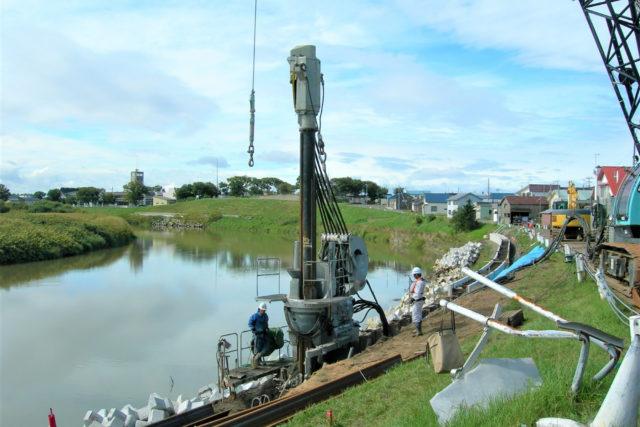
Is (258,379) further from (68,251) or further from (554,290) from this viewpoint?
(68,251)

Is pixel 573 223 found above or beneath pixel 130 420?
above

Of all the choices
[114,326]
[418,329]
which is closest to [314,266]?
[418,329]

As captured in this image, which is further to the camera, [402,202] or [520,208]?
[402,202]

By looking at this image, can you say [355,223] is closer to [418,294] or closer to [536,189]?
[536,189]

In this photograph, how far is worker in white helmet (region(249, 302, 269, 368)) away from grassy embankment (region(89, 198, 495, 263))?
104 ft

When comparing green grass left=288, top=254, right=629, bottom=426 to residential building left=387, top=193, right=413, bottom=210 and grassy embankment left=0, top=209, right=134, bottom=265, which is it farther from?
residential building left=387, top=193, right=413, bottom=210

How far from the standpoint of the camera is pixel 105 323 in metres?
19.3

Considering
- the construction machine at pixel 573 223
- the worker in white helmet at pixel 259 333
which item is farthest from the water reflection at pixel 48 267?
the construction machine at pixel 573 223

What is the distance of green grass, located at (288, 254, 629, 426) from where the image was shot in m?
3.95

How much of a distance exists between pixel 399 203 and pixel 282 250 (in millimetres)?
54397

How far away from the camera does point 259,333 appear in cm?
A: 1052

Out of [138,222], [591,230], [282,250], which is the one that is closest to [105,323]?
[591,230]

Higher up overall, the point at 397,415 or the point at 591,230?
the point at 591,230

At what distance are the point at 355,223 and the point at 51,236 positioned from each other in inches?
1491
